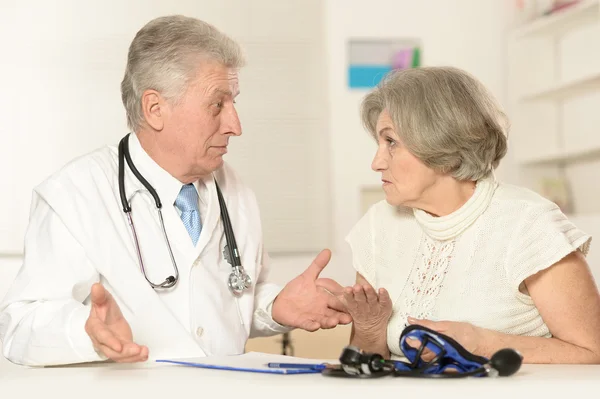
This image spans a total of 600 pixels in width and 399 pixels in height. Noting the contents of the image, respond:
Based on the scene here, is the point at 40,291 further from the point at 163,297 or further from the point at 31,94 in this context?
the point at 31,94

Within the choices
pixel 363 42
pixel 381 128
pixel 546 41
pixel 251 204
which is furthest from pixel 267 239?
pixel 381 128

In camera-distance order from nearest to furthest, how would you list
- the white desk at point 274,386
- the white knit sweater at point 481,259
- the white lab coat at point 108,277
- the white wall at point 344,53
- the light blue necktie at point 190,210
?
the white desk at point 274,386 < the white lab coat at point 108,277 < the white knit sweater at point 481,259 < the light blue necktie at point 190,210 < the white wall at point 344,53

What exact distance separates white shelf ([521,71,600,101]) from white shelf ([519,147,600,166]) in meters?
0.36

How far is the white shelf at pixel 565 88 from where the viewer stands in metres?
4.47

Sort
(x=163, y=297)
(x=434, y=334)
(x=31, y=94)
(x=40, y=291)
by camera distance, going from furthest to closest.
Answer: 1. (x=31, y=94)
2. (x=163, y=297)
3. (x=40, y=291)
4. (x=434, y=334)

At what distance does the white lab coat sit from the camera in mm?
1679

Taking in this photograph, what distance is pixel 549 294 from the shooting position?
178 cm

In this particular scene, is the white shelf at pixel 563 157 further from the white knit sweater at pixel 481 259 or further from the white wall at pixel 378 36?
the white knit sweater at pixel 481 259

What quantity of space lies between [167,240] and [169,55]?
0.46 metres

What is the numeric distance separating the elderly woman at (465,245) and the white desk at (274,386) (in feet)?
1.34

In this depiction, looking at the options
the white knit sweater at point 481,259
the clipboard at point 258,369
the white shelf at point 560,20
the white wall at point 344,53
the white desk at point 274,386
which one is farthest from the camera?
the white wall at point 344,53

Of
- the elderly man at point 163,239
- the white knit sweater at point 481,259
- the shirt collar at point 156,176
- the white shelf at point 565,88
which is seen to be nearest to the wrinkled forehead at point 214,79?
the elderly man at point 163,239

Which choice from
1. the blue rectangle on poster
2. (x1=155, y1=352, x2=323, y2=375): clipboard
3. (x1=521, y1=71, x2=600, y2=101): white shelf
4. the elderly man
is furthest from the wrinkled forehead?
A: the blue rectangle on poster

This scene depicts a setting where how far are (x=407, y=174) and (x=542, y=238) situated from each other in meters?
0.36
